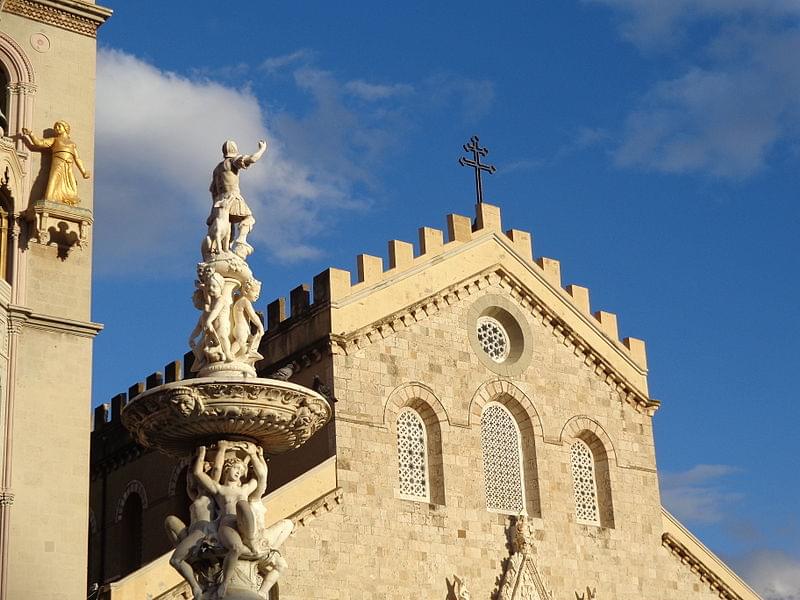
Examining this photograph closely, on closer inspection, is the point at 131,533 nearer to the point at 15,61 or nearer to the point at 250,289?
the point at 15,61

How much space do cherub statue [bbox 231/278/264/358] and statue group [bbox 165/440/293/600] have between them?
127 centimetres

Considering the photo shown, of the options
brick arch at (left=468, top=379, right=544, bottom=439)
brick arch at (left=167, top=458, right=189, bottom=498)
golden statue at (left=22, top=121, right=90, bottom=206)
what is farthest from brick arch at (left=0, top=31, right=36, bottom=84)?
brick arch at (left=468, top=379, right=544, bottom=439)

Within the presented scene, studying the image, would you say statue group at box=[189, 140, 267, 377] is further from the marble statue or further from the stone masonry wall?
the stone masonry wall

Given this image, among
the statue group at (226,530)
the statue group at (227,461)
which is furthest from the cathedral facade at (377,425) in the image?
the statue group at (226,530)

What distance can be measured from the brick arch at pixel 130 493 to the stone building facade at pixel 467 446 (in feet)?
0.24

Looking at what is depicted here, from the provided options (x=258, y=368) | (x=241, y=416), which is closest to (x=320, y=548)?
(x=258, y=368)

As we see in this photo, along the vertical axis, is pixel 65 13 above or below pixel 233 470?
above

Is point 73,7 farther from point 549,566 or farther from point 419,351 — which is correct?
point 549,566

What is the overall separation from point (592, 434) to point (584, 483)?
47.1 inches

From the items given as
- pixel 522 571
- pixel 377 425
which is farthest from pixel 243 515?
pixel 522 571

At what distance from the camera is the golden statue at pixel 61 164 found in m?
27.1

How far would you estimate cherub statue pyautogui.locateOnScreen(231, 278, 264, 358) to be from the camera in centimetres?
1947

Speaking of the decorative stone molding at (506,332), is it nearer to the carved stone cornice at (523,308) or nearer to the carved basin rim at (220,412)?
the carved stone cornice at (523,308)

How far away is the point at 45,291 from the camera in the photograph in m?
26.7
